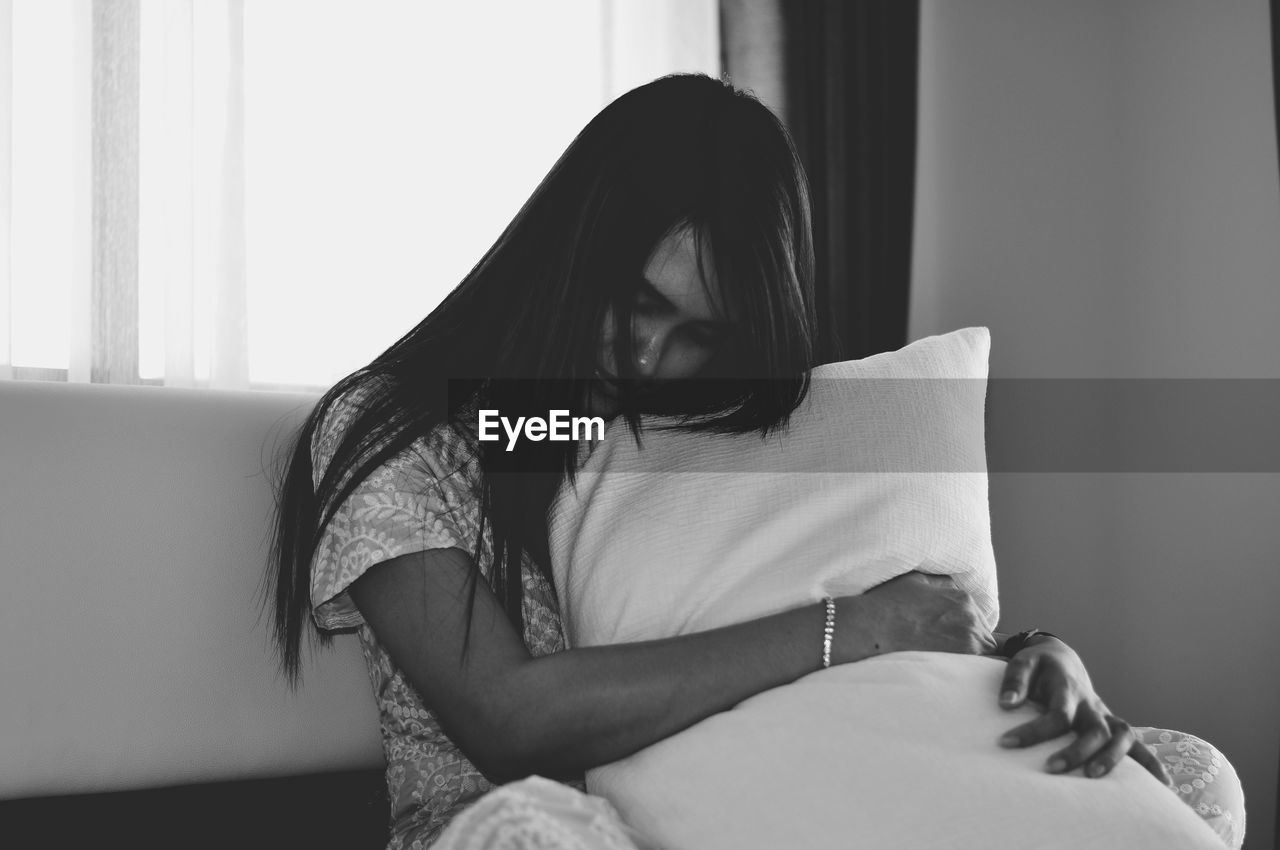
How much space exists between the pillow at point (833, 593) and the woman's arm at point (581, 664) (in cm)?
2

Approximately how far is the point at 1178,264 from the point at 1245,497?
43 cm

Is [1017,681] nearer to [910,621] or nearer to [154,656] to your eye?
[910,621]

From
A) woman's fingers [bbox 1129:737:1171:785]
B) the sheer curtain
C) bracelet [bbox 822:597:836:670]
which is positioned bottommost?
woman's fingers [bbox 1129:737:1171:785]

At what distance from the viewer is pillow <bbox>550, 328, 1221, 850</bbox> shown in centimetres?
59

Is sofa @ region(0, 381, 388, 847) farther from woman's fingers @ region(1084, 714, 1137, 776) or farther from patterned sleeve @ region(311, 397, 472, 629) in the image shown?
woman's fingers @ region(1084, 714, 1137, 776)

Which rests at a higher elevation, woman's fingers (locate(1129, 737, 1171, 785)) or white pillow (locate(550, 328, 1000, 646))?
white pillow (locate(550, 328, 1000, 646))

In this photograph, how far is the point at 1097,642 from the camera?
1.88 m

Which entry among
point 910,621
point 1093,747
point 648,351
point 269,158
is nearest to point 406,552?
point 648,351

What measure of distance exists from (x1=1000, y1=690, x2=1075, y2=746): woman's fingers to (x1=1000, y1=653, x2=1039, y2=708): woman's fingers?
0.06 ft

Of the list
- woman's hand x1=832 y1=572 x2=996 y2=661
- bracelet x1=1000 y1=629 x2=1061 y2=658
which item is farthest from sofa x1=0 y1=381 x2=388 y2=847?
bracelet x1=1000 y1=629 x2=1061 y2=658

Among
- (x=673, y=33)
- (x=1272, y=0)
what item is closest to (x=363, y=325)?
(x=673, y=33)

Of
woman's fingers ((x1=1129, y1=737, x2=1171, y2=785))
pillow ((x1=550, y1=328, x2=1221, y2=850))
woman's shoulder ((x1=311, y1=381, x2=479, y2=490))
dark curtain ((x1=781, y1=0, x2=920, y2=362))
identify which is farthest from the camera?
dark curtain ((x1=781, y1=0, x2=920, y2=362))

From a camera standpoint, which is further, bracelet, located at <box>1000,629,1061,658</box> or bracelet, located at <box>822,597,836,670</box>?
bracelet, located at <box>1000,629,1061,658</box>

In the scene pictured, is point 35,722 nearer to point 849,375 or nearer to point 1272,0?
point 849,375
